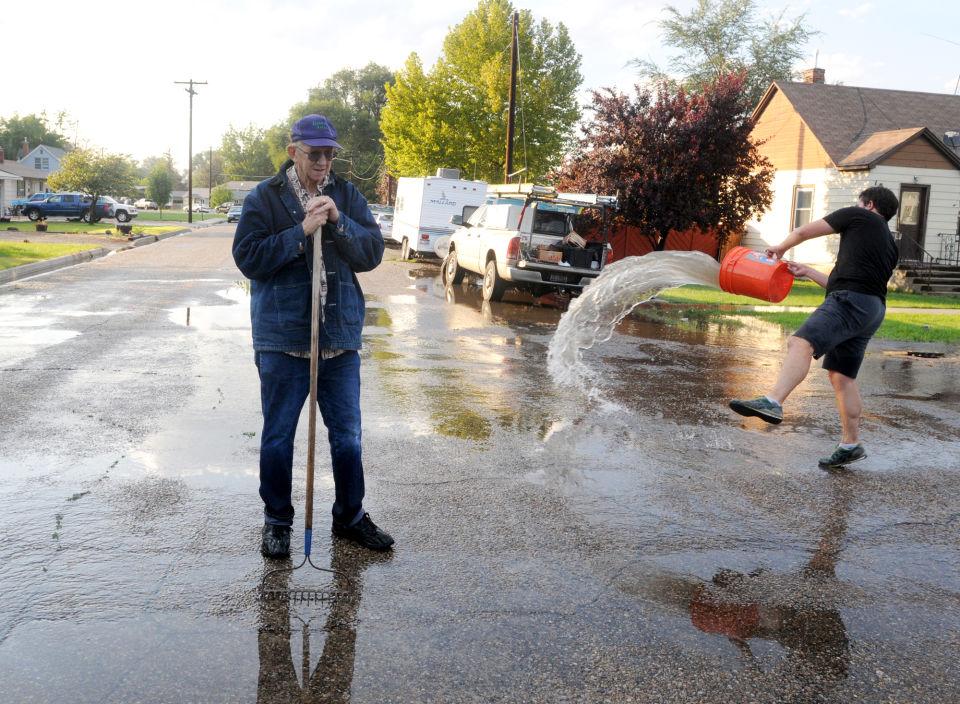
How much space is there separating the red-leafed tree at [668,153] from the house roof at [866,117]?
5115 mm

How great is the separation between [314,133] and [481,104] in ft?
120

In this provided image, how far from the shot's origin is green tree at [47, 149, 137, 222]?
4916 centimetres

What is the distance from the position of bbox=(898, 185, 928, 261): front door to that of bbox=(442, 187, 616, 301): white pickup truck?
1286 centimetres

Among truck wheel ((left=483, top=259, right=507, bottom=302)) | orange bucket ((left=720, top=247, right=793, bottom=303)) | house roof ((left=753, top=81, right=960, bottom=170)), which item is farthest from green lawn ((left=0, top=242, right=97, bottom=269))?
house roof ((left=753, top=81, right=960, bottom=170))

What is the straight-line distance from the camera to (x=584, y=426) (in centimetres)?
703

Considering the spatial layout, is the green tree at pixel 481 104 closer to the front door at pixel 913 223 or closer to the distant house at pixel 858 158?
the distant house at pixel 858 158

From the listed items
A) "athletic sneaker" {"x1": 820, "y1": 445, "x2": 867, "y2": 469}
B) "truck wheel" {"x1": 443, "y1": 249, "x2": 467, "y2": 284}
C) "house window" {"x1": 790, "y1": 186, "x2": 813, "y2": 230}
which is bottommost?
"athletic sneaker" {"x1": 820, "y1": 445, "x2": 867, "y2": 469}

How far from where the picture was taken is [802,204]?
27969 mm

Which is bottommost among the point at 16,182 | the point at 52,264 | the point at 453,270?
the point at 52,264

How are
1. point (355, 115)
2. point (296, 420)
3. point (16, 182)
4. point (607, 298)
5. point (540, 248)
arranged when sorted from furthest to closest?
point (355, 115) → point (16, 182) → point (540, 248) → point (607, 298) → point (296, 420)

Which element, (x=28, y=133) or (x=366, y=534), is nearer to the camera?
(x=366, y=534)

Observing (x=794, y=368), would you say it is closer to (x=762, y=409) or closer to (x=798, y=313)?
(x=762, y=409)

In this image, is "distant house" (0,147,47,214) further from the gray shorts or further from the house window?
the gray shorts

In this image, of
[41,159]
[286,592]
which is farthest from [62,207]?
[41,159]
